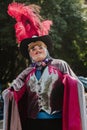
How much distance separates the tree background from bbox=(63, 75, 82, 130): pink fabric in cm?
868

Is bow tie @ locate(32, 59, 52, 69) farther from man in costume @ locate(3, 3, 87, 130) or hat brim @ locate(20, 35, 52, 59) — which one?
hat brim @ locate(20, 35, 52, 59)

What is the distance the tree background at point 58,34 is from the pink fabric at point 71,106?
868 cm

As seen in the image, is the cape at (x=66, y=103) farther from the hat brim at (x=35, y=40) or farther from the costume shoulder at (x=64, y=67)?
the hat brim at (x=35, y=40)

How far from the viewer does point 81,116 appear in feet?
13.7

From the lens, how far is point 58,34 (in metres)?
14.0

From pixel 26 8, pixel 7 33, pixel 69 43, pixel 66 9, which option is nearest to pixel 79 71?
pixel 69 43

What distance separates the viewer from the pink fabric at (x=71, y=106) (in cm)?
416

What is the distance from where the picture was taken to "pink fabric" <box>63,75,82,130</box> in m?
4.16

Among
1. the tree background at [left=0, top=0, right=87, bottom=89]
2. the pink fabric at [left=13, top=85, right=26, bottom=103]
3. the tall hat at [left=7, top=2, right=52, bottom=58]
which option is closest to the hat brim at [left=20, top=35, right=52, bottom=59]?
the tall hat at [left=7, top=2, right=52, bottom=58]

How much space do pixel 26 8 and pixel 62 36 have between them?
1000 centimetres

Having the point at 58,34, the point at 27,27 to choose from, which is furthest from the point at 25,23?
the point at 58,34

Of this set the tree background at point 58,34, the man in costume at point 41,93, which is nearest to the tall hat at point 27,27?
the man in costume at point 41,93

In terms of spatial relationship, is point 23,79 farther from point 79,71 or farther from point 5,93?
point 79,71

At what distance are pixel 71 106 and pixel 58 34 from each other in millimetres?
9846
